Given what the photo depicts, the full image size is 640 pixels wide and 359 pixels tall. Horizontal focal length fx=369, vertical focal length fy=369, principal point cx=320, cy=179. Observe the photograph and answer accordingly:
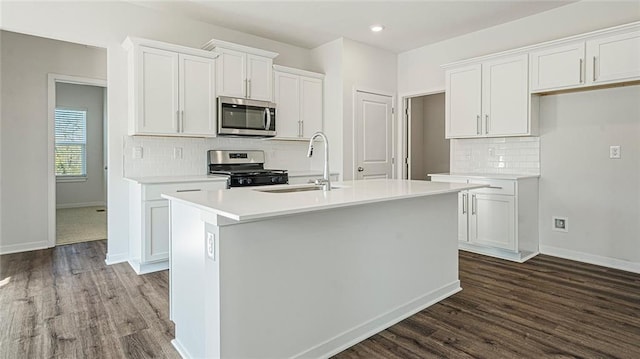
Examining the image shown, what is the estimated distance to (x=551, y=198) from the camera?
13.0ft

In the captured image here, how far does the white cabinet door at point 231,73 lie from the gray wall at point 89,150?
504 cm

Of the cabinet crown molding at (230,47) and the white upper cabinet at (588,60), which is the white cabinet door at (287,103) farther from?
the white upper cabinet at (588,60)

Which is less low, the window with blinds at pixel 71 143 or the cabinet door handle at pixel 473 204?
the window with blinds at pixel 71 143

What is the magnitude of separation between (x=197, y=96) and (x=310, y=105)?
154 centimetres

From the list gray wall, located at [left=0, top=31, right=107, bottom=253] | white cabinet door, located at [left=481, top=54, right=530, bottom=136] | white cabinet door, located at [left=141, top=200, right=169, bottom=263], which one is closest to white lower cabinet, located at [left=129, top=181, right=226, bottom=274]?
white cabinet door, located at [left=141, top=200, right=169, bottom=263]

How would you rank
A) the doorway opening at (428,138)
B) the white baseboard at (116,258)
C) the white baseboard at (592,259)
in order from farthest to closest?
the doorway opening at (428,138) → the white baseboard at (116,258) → the white baseboard at (592,259)

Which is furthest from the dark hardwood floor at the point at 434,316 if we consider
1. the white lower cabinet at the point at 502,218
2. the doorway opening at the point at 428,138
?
the doorway opening at the point at 428,138

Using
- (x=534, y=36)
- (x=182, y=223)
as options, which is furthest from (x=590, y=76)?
(x=182, y=223)

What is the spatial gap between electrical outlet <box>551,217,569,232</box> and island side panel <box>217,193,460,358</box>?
192 centimetres

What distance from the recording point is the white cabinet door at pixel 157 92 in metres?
3.51

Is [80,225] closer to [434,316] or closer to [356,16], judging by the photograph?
[356,16]

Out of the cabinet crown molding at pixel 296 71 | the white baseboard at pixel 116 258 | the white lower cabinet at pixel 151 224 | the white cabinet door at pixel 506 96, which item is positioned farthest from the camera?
the cabinet crown molding at pixel 296 71

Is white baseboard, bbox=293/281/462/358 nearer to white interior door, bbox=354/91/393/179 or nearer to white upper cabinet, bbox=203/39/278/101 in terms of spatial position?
white interior door, bbox=354/91/393/179

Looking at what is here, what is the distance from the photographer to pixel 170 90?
12.1 feet
